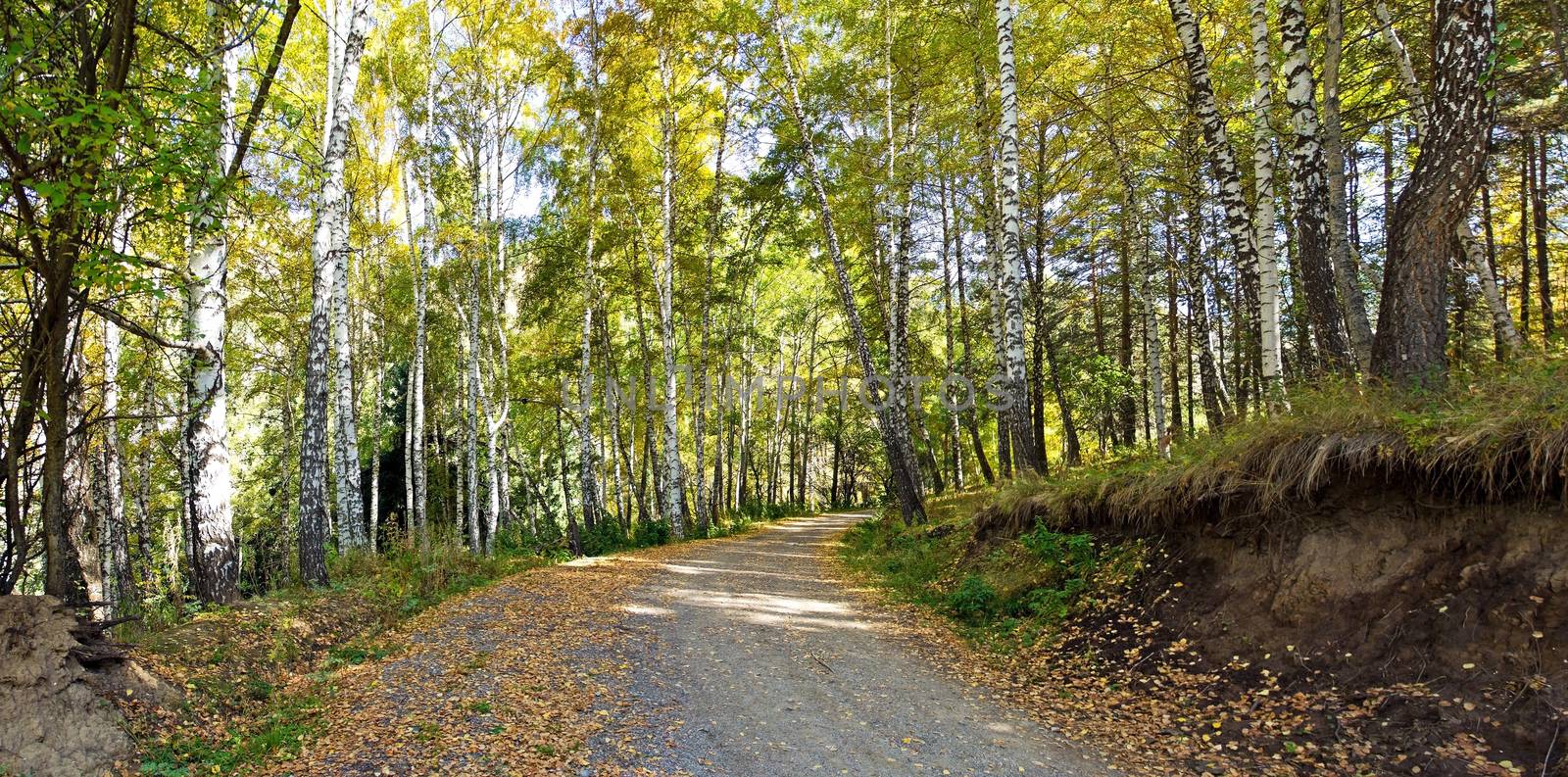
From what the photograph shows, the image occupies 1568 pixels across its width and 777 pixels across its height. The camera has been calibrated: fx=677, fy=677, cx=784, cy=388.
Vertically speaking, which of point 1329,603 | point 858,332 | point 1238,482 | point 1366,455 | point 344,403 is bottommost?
point 1329,603

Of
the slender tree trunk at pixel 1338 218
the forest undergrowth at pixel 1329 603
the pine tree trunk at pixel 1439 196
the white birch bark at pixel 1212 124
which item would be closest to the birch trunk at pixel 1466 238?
the slender tree trunk at pixel 1338 218

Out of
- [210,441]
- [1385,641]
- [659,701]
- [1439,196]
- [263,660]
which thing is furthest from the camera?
[210,441]

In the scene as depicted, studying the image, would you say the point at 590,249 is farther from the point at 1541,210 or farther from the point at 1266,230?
the point at 1541,210

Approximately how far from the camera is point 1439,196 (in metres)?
5.23

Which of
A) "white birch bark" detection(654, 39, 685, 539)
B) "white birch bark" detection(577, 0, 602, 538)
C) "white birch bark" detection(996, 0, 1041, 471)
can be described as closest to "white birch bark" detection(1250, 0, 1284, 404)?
"white birch bark" detection(996, 0, 1041, 471)

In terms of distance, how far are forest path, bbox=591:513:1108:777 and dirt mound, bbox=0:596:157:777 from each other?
2.79 metres

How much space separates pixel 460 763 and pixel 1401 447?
659 centimetres

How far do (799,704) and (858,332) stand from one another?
394 inches

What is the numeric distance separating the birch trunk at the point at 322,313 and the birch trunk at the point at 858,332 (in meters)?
8.20

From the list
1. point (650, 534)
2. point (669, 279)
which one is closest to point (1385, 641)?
point (650, 534)

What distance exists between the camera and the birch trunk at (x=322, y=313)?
8078 millimetres

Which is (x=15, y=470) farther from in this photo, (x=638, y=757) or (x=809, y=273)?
(x=809, y=273)

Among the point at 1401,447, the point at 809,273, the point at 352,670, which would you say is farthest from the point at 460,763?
the point at 809,273

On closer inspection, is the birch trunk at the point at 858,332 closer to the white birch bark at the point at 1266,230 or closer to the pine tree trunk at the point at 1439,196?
the white birch bark at the point at 1266,230
